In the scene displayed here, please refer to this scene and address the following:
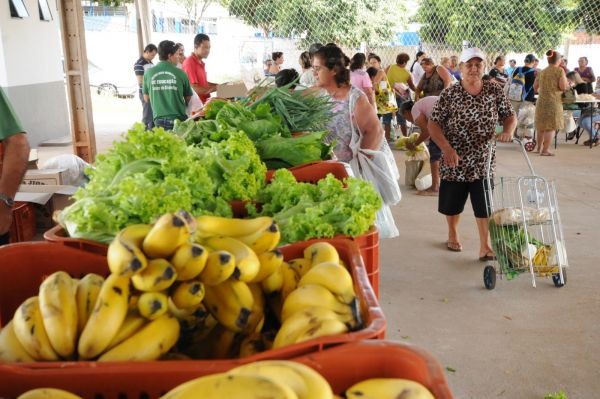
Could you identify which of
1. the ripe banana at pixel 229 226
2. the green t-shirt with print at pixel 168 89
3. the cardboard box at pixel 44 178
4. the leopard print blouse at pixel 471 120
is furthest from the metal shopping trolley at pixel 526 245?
the green t-shirt with print at pixel 168 89

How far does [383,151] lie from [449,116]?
912 millimetres

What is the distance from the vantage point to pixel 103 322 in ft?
4.25

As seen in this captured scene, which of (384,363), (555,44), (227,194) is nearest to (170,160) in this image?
(227,194)

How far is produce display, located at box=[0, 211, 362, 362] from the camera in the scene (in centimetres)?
131

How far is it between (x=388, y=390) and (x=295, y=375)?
0.20 meters

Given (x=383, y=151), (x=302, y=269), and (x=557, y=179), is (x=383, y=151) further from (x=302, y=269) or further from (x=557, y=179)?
(x=557, y=179)

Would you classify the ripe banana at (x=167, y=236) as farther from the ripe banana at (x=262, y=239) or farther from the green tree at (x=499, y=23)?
the green tree at (x=499, y=23)

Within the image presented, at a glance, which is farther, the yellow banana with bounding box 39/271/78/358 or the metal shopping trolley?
the metal shopping trolley

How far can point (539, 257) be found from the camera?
474 cm

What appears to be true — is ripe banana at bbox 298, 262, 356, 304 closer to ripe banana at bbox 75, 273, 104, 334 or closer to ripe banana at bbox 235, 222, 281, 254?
ripe banana at bbox 235, 222, 281, 254

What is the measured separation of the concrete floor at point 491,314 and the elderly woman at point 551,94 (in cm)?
454

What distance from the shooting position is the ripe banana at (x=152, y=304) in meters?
1.33

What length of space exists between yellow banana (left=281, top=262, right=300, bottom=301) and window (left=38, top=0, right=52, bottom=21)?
13054mm

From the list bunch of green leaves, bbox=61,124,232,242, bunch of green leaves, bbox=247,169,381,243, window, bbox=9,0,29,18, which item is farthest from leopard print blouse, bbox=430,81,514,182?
window, bbox=9,0,29,18
